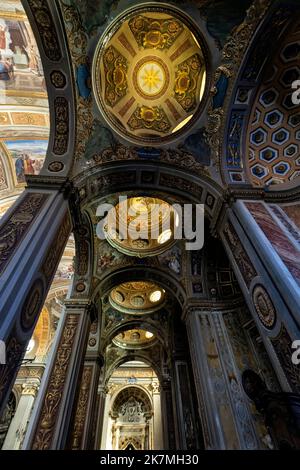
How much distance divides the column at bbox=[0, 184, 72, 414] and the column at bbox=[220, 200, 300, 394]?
4.02 m

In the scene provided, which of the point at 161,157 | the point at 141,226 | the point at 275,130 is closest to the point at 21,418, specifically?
the point at 141,226

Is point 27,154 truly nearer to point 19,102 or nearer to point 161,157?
point 19,102

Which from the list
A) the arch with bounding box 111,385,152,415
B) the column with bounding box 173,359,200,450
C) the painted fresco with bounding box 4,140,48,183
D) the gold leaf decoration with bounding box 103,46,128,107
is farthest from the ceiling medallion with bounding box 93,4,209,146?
the arch with bounding box 111,385,152,415

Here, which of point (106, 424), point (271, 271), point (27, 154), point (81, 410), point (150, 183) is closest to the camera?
point (271, 271)

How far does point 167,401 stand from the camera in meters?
13.1

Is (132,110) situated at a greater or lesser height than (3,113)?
lesser

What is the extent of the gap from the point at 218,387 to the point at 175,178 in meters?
6.27

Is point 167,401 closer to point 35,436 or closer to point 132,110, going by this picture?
point 35,436

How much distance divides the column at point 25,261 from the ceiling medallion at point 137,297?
783 centimetres

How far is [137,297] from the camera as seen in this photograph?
13555 millimetres

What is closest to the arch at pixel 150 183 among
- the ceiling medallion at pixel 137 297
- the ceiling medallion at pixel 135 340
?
the ceiling medallion at pixel 137 297

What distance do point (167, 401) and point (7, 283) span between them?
497 inches

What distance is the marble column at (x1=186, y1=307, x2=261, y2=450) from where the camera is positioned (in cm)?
648
